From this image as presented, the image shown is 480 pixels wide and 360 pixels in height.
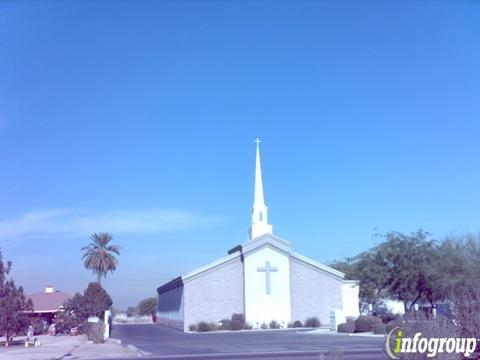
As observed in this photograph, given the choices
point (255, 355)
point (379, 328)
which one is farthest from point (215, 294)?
point (255, 355)

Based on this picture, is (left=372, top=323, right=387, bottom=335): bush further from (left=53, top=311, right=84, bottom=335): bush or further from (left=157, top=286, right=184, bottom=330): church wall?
(left=53, top=311, right=84, bottom=335): bush

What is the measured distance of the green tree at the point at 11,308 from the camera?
37906mm

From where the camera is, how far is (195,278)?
57.0m

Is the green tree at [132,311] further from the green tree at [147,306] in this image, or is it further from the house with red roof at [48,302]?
the house with red roof at [48,302]

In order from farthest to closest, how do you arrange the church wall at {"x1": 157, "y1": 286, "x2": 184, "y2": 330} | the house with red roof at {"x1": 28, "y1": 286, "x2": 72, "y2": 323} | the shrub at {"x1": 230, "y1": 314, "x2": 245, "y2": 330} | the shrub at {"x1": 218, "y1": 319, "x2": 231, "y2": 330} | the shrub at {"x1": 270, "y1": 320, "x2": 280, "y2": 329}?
the house with red roof at {"x1": 28, "y1": 286, "x2": 72, "y2": 323}, the church wall at {"x1": 157, "y1": 286, "x2": 184, "y2": 330}, the shrub at {"x1": 270, "y1": 320, "x2": 280, "y2": 329}, the shrub at {"x1": 218, "y1": 319, "x2": 231, "y2": 330}, the shrub at {"x1": 230, "y1": 314, "x2": 245, "y2": 330}

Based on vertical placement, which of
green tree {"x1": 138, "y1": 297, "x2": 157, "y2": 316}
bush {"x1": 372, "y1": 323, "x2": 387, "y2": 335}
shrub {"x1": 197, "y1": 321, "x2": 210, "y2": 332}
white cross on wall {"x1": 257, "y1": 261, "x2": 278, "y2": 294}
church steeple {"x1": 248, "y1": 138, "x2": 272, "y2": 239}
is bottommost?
shrub {"x1": 197, "y1": 321, "x2": 210, "y2": 332}

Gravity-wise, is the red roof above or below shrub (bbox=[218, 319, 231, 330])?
above

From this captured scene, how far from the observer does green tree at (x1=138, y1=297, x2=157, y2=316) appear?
124 m

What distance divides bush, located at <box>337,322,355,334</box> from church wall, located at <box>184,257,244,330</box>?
14653 millimetres

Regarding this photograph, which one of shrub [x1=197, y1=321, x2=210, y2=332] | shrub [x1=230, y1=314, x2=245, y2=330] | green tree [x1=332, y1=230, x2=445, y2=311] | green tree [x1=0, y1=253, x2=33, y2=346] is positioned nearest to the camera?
green tree [x1=0, y1=253, x2=33, y2=346]

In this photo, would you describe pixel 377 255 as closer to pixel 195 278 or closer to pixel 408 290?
pixel 408 290

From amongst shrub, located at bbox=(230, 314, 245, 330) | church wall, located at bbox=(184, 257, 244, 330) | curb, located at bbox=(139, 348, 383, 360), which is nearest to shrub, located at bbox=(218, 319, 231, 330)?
shrub, located at bbox=(230, 314, 245, 330)

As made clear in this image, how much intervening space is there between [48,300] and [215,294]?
27602 millimetres

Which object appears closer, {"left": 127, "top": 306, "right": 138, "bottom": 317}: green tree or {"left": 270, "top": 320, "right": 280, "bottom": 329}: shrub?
{"left": 270, "top": 320, "right": 280, "bottom": 329}: shrub
